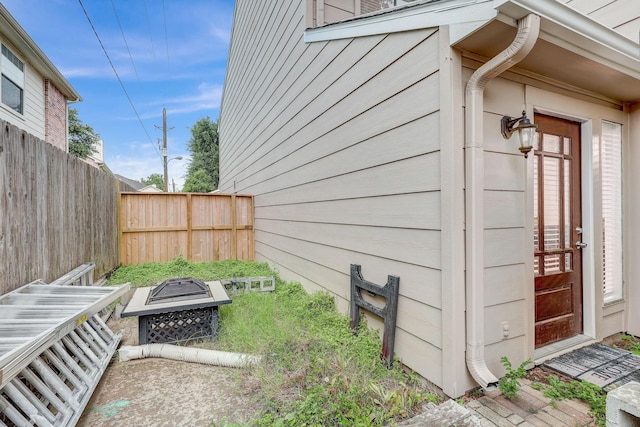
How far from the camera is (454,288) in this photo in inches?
73.7

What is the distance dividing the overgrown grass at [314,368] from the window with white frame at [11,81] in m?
7.32

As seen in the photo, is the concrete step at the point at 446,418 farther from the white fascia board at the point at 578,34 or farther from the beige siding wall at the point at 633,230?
the beige siding wall at the point at 633,230

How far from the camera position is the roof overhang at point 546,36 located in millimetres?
1677

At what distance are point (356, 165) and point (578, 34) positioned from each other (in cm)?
174

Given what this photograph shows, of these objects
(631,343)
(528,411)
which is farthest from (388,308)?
(631,343)

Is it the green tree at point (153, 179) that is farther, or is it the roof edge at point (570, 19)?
the green tree at point (153, 179)

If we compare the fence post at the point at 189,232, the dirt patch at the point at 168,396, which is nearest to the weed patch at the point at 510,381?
the dirt patch at the point at 168,396

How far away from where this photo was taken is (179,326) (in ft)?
9.80

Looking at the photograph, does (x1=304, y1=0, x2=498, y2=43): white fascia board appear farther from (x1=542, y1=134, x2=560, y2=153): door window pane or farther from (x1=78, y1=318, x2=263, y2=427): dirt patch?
(x1=78, y1=318, x2=263, y2=427): dirt patch

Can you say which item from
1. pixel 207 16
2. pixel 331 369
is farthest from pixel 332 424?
pixel 207 16

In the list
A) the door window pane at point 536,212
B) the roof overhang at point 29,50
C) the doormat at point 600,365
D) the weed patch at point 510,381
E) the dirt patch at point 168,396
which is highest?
the roof overhang at point 29,50

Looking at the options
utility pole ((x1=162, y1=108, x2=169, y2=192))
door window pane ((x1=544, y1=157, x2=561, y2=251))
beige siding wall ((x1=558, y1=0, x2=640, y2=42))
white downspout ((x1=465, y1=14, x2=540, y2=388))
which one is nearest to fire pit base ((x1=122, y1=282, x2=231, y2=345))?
white downspout ((x1=465, y1=14, x2=540, y2=388))

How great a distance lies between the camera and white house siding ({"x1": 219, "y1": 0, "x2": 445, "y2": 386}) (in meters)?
2.07

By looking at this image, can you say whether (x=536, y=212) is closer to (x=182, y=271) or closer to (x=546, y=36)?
(x=546, y=36)
